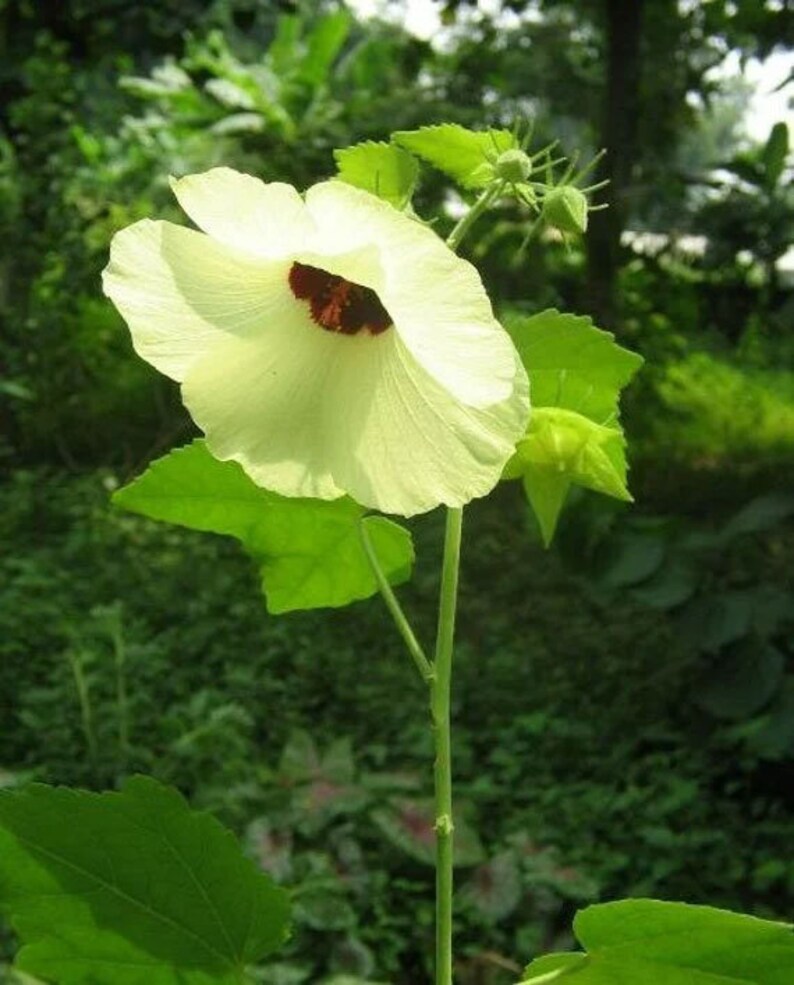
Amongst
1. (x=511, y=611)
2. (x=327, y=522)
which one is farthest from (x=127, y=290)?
(x=511, y=611)

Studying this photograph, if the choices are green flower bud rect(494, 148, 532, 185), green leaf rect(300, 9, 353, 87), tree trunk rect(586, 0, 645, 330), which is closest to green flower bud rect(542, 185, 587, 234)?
green flower bud rect(494, 148, 532, 185)

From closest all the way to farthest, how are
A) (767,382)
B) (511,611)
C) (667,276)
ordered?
(511,611)
(667,276)
(767,382)

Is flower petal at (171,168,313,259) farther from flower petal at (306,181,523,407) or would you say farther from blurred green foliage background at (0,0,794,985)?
blurred green foliage background at (0,0,794,985)

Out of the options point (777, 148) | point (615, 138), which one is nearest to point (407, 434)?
point (777, 148)

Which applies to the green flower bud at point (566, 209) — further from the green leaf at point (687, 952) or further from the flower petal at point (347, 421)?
the green leaf at point (687, 952)

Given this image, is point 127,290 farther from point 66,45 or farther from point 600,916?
point 66,45

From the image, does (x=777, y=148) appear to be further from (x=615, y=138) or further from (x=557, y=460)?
(x=615, y=138)

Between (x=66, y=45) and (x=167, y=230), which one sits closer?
(x=167, y=230)
